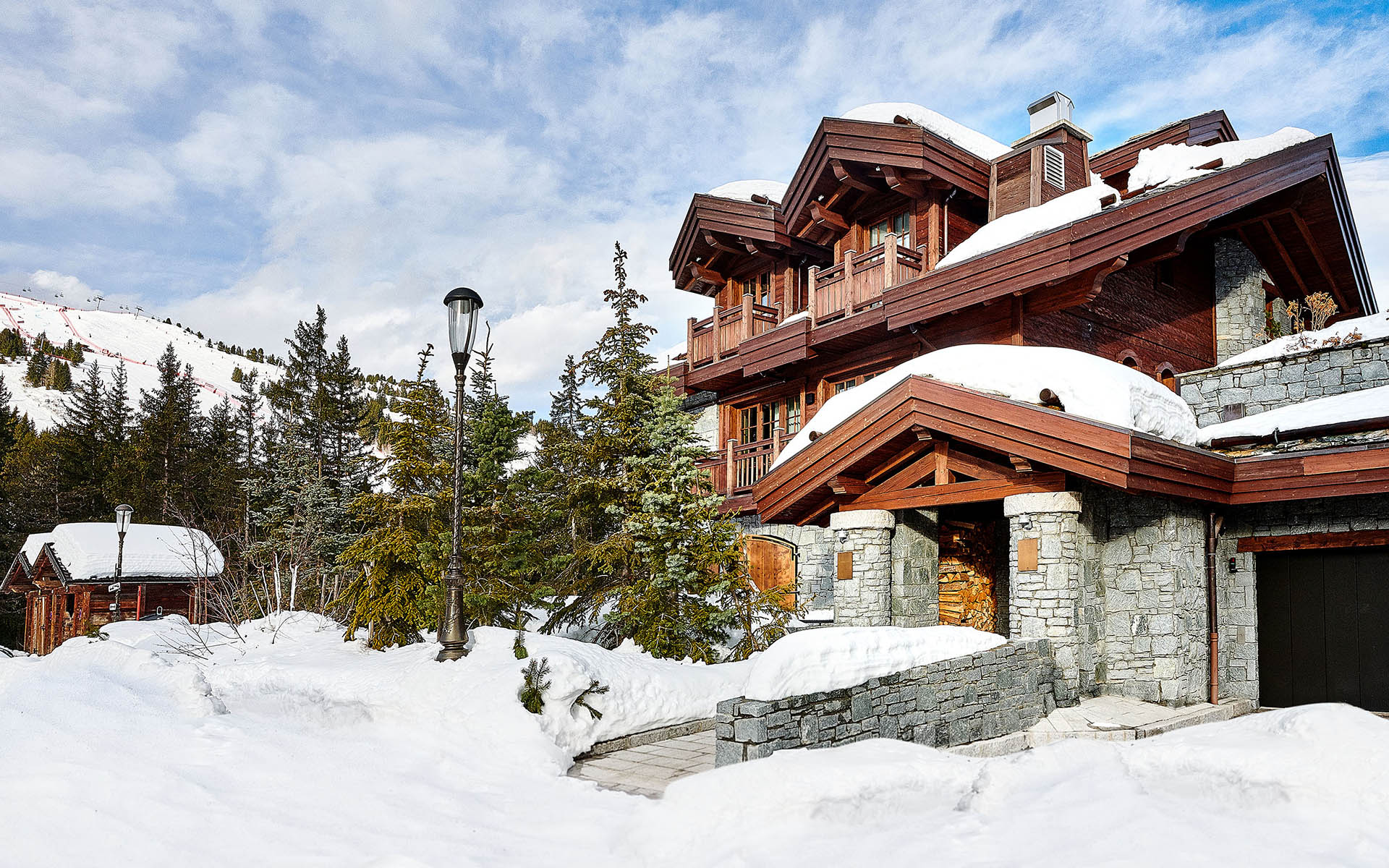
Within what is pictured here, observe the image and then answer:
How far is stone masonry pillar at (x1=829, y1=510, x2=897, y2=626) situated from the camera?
10445 mm

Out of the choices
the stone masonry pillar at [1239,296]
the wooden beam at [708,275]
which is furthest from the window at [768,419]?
the stone masonry pillar at [1239,296]

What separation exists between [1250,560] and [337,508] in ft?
81.1

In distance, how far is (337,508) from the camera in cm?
2742

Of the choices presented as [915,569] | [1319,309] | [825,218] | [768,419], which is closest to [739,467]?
[768,419]

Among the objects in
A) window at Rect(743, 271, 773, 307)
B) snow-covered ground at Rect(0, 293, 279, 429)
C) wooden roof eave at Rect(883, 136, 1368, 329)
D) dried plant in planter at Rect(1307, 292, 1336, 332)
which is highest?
snow-covered ground at Rect(0, 293, 279, 429)

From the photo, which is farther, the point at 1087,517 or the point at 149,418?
the point at 149,418

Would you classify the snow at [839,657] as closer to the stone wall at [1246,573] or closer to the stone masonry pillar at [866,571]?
the stone masonry pillar at [866,571]

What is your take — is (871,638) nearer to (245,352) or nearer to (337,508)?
(337,508)

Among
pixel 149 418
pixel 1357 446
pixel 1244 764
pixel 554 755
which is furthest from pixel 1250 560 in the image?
pixel 149 418

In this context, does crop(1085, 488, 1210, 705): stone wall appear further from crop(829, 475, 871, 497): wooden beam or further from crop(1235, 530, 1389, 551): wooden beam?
crop(829, 475, 871, 497): wooden beam

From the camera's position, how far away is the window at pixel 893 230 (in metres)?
16.8

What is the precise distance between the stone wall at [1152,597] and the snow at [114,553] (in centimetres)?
2319

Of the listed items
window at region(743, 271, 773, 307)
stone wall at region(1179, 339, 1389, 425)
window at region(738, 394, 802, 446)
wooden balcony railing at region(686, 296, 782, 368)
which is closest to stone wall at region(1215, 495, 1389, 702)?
stone wall at region(1179, 339, 1389, 425)

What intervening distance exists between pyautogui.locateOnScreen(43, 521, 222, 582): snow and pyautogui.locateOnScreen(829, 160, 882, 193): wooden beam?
773 inches
